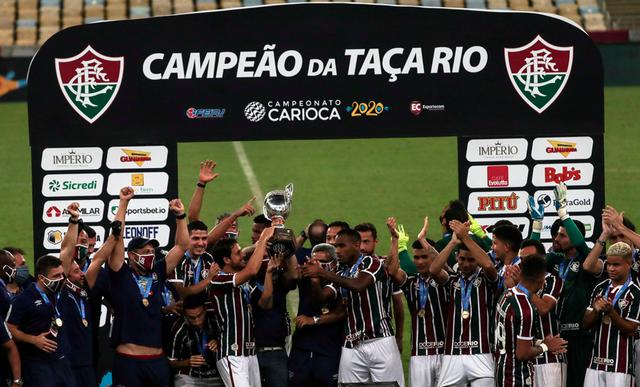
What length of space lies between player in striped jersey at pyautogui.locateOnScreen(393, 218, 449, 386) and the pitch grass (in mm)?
8775

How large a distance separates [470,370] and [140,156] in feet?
12.5

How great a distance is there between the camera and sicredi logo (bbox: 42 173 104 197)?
13320mm

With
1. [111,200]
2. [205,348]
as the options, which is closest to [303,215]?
[111,200]

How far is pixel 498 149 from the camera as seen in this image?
13398 mm

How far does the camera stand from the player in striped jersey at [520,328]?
35.7 ft

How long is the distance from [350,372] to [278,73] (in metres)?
3.03

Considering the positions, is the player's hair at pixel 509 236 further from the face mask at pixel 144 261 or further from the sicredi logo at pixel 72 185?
the sicredi logo at pixel 72 185

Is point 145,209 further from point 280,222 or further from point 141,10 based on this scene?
point 141,10

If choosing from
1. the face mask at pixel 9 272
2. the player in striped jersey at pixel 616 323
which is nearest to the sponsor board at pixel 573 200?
the player in striped jersey at pixel 616 323

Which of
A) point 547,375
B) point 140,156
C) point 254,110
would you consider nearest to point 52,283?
point 140,156

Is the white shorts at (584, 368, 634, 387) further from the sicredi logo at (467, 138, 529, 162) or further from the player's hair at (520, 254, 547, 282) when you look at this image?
the sicredi logo at (467, 138, 529, 162)

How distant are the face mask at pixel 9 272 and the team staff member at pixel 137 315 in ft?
2.62

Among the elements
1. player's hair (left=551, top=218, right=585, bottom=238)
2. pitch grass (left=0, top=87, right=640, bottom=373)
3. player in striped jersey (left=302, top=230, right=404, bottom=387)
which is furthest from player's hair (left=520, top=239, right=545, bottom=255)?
pitch grass (left=0, top=87, right=640, bottom=373)

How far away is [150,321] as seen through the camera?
11656 mm
